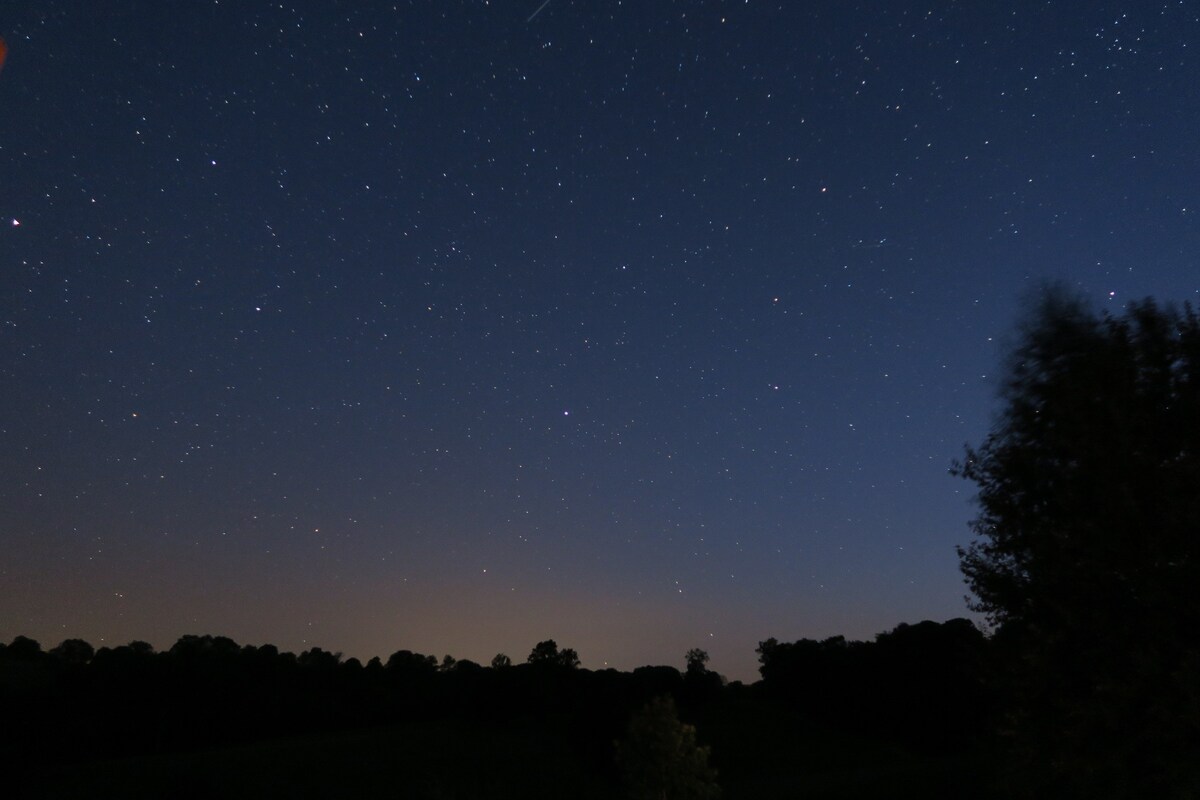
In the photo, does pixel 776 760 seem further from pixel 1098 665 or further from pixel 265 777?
pixel 1098 665

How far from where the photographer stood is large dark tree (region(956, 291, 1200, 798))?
9219 mm

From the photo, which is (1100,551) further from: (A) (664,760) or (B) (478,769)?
(B) (478,769)

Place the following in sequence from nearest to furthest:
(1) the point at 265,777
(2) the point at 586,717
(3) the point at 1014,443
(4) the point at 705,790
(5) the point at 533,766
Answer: (3) the point at 1014,443, (4) the point at 705,790, (1) the point at 265,777, (5) the point at 533,766, (2) the point at 586,717

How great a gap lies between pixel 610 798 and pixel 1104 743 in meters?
36.5

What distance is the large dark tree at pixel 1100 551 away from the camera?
9.22 m

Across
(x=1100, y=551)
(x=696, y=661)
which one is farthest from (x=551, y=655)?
(x=1100, y=551)

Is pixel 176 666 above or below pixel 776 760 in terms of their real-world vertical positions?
above

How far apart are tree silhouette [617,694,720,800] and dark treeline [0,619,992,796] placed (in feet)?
46.2

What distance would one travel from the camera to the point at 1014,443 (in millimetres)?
11539

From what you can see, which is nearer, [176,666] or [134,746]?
[134,746]

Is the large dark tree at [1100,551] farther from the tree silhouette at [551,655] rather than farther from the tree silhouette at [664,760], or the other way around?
the tree silhouette at [551,655]

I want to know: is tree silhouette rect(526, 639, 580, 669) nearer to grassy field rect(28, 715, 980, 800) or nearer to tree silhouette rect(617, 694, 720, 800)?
grassy field rect(28, 715, 980, 800)

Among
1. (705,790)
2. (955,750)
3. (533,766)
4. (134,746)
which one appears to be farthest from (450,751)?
(955,750)

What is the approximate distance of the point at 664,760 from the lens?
30062 mm
